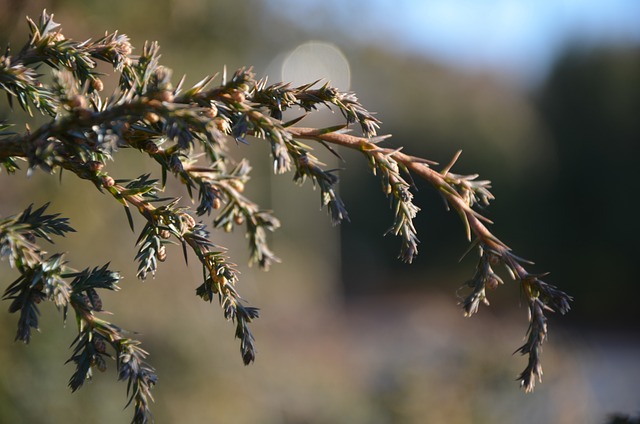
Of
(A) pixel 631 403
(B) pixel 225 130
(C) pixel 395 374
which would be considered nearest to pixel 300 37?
(C) pixel 395 374

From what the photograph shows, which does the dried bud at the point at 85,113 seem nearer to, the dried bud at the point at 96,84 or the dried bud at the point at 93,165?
the dried bud at the point at 93,165

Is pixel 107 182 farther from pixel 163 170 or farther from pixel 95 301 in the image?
pixel 95 301

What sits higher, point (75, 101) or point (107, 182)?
point (75, 101)

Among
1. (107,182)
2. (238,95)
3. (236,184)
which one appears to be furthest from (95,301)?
(238,95)

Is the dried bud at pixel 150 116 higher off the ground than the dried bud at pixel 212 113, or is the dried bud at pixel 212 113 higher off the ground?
the dried bud at pixel 150 116

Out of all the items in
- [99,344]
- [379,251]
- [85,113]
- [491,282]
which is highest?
[85,113]

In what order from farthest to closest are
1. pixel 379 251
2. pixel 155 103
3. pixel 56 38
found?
pixel 379 251 → pixel 56 38 → pixel 155 103

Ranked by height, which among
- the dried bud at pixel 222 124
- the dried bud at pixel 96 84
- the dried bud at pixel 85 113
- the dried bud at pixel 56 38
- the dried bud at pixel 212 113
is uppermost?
the dried bud at pixel 85 113

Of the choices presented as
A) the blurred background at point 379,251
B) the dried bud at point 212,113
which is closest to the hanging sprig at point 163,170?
the dried bud at point 212,113
